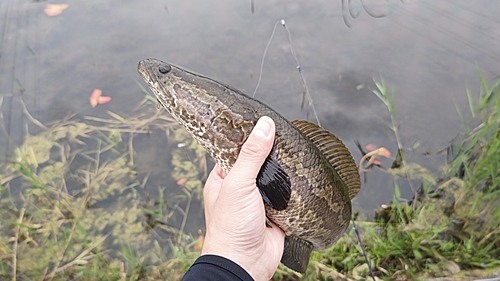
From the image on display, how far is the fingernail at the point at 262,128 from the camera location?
187 cm

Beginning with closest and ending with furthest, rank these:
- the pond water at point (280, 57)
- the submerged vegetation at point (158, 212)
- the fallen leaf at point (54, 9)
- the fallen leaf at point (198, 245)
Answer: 1. the submerged vegetation at point (158, 212)
2. the fallen leaf at point (198, 245)
3. the pond water at point (280, 57)
4. the fallen leaf at point (54, 9)

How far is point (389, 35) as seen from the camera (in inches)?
194

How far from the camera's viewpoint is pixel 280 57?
4.84m

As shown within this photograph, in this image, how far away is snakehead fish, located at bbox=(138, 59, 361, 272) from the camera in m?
2.01

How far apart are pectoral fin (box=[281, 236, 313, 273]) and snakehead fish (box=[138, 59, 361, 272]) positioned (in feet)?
1.11

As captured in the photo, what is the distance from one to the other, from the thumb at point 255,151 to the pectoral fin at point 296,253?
76cm

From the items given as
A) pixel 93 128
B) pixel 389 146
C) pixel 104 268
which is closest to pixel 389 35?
pixel 389 146

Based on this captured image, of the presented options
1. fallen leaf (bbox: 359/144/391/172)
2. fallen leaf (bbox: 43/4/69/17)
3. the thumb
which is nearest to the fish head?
the thumb

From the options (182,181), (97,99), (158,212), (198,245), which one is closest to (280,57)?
(182,181)

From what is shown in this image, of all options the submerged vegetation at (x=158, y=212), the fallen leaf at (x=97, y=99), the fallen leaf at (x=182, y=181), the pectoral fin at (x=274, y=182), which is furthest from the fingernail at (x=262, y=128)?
the fallen leaf at (x=97, y=99)

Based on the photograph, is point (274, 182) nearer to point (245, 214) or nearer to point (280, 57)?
point (245, 214)

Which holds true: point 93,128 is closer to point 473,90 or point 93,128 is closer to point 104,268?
point 104,268

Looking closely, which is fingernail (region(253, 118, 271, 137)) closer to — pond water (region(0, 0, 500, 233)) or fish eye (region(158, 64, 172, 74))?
fish eye (region(158, 64, 172, 74))

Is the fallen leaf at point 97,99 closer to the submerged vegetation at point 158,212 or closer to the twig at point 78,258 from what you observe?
the submerged vegetation at point 158,212
